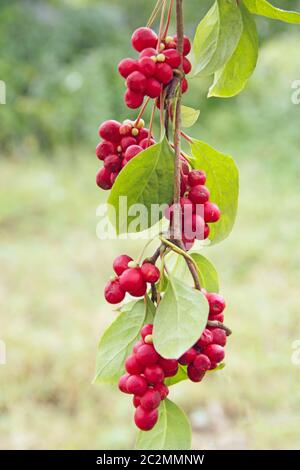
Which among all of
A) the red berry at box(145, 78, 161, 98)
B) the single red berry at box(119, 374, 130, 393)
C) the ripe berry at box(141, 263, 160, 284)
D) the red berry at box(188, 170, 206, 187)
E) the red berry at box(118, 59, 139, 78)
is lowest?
the single red berry at box(119, 374, 130, 393)

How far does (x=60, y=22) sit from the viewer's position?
3.37 m

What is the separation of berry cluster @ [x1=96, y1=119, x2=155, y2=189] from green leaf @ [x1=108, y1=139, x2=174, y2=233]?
24 mm

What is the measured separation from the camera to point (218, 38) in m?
0.36

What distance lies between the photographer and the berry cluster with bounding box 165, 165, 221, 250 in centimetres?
35

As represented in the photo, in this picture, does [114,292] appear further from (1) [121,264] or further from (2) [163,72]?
(2) [163,72]

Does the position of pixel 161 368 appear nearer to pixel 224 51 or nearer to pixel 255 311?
pixel 224 51

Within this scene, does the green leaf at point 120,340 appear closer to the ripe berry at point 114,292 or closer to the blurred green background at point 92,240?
the ripe berry at point 114,292

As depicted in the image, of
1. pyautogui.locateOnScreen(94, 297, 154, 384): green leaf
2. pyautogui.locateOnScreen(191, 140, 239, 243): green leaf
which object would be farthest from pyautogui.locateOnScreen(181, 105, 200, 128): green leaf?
pyautogui.locateOnScreen(94, 297, 154, 384): green leaf

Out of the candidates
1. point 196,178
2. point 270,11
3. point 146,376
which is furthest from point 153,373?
point 270,11

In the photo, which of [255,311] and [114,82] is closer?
[255,311]

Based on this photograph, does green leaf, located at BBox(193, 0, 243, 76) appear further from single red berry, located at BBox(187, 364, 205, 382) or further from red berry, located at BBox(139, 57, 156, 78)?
single red berry, located at BBox(187, 364, 205, 382)

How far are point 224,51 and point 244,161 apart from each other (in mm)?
2602
